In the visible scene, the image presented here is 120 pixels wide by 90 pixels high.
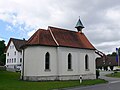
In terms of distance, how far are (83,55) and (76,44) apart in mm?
2331

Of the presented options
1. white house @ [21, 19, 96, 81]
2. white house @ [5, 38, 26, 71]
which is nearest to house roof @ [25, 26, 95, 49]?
white house @ [21, 19, 96, 81]

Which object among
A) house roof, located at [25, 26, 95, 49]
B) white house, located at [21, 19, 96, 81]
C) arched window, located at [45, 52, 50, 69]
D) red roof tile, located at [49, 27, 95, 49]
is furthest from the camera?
red roof tile, located at [49, 27, 95, 49]

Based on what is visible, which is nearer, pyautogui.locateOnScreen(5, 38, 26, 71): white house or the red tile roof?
the red tile roof

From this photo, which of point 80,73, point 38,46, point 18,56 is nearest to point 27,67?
point 38,46

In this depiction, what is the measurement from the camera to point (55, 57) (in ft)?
113

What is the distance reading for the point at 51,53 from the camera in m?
34.1

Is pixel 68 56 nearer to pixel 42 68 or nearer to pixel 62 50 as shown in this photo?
pixel 62 50

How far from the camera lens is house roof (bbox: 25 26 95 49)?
111 ft

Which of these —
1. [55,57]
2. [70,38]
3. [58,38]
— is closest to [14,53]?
[70,38]

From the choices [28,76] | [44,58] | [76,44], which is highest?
[76,44]

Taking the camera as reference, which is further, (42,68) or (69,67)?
(69,67)

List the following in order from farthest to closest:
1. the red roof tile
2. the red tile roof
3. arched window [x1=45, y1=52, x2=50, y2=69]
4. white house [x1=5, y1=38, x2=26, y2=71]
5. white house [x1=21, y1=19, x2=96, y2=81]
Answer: white house [x1=5, y1=38, x2=26, y2=71] → the red roof tile → arched window [x1=45, y1=52, x2=50, y2=69] → the red tile roof → white house [x1=21, y1=19, x2=96, y2=81]

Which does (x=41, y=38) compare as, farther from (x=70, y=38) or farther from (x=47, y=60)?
(x=70, y=38)

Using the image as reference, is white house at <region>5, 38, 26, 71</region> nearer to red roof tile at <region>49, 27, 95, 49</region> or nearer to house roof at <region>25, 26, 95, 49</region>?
red roof tile at <region>49, 27, 95, 49</region>
